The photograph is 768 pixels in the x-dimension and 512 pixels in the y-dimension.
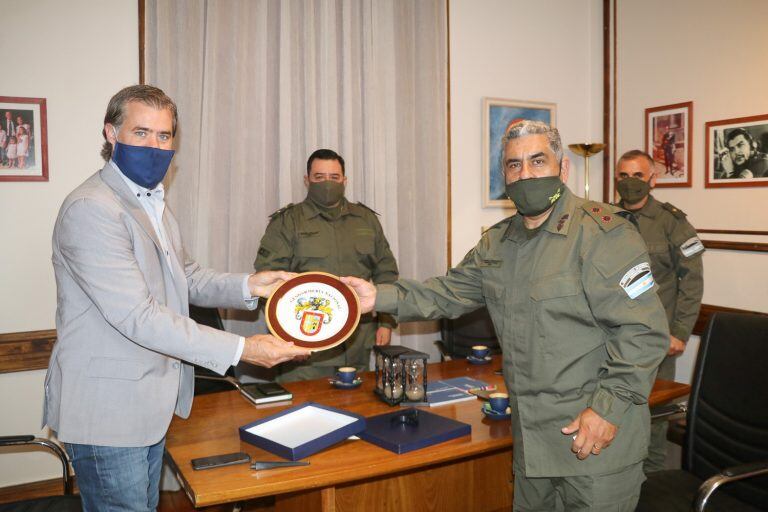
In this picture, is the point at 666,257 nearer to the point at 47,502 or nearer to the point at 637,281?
the point at 637,281

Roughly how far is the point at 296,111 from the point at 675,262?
2.57m

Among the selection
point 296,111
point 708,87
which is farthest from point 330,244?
point 708,87

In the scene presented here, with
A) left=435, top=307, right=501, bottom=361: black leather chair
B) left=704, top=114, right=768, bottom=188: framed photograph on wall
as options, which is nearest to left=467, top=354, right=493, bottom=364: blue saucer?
left=435, top=307, right=501, bottom=361: black leather chair

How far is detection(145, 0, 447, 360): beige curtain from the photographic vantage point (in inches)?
151

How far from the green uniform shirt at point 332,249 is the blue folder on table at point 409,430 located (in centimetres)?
136

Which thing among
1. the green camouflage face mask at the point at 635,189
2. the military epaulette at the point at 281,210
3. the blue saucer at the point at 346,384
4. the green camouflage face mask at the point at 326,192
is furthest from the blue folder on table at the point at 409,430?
the green camouflage face mask at the point at 635,189

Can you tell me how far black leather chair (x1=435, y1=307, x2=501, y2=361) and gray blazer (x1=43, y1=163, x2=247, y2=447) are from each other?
251cm

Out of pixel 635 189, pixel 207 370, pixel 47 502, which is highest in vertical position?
pixel 635 189

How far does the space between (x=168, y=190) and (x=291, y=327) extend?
1.89m

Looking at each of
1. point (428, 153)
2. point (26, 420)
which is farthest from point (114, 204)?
point (428, 153)

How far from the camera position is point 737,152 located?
4.21 metres

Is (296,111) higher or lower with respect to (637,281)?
higher

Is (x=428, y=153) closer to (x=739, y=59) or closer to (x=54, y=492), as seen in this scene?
(x=739, y=59)

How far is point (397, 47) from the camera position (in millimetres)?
4457
